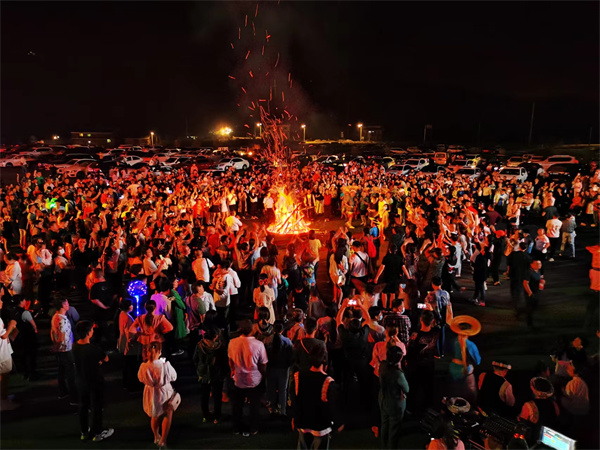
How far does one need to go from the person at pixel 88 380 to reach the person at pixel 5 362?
1344 millimetres

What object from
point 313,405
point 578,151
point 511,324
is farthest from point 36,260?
point 578,151

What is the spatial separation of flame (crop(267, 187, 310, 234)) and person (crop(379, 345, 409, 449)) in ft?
37.3

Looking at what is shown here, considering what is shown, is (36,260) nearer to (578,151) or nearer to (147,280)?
(147,280)

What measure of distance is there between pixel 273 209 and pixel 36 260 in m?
9.70

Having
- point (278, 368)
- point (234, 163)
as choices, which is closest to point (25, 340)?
point (278, 368)

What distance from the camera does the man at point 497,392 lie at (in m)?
4.77

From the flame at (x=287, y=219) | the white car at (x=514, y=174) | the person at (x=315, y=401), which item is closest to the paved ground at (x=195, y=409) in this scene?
the person at (x=315, y=401)

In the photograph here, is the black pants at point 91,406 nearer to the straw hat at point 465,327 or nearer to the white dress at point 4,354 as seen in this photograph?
the white dress at point 4,354

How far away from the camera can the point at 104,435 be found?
5.30 m

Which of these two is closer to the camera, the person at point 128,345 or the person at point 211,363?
the person at point 211,363

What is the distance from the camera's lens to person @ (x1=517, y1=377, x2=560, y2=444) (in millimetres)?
4340

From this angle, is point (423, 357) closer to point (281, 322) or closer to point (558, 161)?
point (281, 322)

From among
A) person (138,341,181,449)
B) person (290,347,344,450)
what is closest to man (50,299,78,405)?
person (138,341,181,449)

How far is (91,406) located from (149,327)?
1.05 meters
